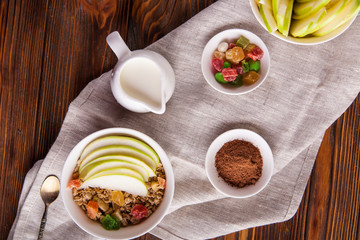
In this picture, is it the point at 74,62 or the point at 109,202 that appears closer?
the point at 109,202

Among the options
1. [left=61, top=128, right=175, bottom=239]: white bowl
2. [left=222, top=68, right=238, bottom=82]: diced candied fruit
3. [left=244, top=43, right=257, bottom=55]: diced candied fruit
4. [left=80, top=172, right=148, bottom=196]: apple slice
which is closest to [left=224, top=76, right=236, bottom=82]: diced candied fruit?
[left=222, top=68, right=238, bottom=82]: diced candied fruit

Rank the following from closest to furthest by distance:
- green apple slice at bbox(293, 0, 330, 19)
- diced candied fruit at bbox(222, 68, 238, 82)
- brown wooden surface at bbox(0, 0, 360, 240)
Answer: green apple slice at bbox(293, 0, 330, 19) → diced candied fruit at bbox(222, 68, 238, 82) → brown wooden surface at bbox(0, 0, 360, 240)

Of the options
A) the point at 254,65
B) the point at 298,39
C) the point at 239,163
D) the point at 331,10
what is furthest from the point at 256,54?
the point at 239,163

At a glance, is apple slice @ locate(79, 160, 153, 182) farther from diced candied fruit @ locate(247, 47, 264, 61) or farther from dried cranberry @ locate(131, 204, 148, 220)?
diced candied fruit @ locate(247, 47, 264, 61)

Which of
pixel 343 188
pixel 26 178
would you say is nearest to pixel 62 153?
pixel 26 178

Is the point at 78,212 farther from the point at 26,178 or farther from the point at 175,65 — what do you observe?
the point at 175,65

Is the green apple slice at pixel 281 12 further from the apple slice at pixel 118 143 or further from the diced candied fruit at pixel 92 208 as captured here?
the diced candied fruit at pixel 92 208
